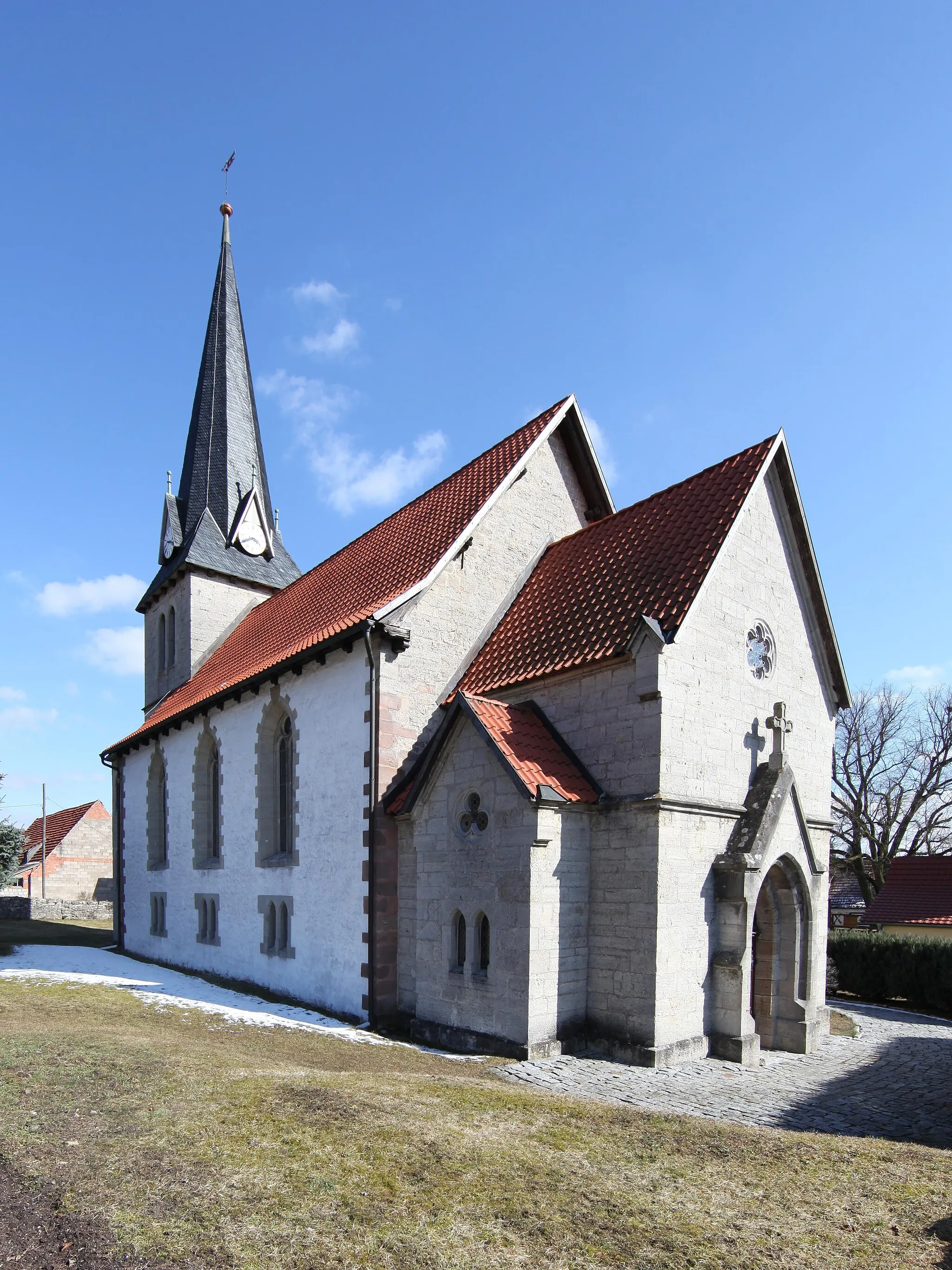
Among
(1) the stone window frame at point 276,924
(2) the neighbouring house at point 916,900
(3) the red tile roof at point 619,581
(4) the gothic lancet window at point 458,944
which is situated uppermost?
(3) the red tile roof at point 619,581

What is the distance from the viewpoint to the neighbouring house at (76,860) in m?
48.1

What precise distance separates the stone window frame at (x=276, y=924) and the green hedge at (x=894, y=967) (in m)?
13.4

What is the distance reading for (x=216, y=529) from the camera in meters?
28.4

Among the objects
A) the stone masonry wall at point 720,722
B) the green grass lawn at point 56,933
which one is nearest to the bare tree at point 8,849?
the green grass lawn at point 56,933

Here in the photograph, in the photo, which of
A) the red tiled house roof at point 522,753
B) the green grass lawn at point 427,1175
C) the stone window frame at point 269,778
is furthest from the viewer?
the stone window frame at point 269,778

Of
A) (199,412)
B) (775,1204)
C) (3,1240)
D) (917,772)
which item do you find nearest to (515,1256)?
(775,1204)

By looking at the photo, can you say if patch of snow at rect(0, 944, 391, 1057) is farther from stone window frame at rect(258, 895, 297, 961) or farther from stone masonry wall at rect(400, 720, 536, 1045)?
stone masonry wall at rect(400, 720, 536, 1045)

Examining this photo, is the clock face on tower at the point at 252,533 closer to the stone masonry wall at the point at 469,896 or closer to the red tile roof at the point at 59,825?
the stone masonry wall at the point at 469,896

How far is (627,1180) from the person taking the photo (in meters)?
6.42

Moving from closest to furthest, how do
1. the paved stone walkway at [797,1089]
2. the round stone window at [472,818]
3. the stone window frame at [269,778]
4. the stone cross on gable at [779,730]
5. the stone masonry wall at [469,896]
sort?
the paved stone walkway at [797,1089], the stone masonry wall at [469,896], the round stone window at [472,818], the stone cross on gable at [779,730], the stone window frame at [269,778]

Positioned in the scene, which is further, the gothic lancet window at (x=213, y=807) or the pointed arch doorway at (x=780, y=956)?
the gothic lancet window at (x=213, y=807)

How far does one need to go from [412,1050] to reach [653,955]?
3.55 meters

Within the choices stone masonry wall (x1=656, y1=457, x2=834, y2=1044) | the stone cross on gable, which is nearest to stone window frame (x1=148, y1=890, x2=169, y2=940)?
stone masonry wall (x1=656, y1=457, x2=834, y2=1044)

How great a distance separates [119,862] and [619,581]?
20.8m
